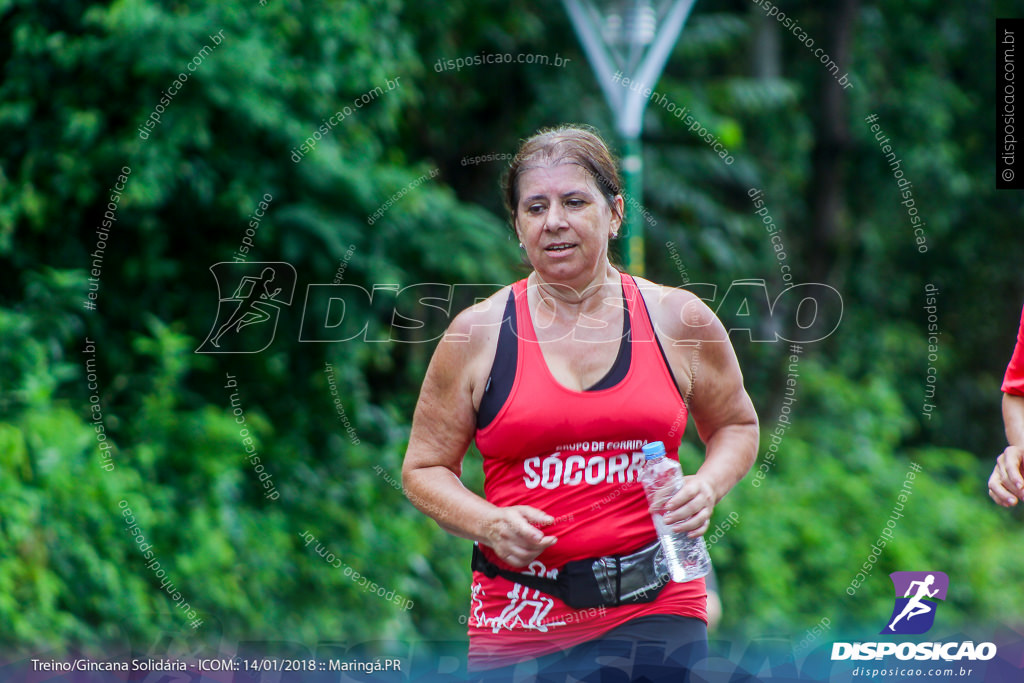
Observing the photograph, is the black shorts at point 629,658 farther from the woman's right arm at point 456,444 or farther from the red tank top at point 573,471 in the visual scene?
the woman's right arm at point 456,444

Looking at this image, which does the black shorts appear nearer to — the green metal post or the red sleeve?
the red sleeve

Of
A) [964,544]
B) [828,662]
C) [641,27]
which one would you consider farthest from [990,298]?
[828,662]

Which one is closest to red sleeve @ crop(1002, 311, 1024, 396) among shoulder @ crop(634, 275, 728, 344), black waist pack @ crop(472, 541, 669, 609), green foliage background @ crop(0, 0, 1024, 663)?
shoulder @ crop(634, 275, 728, 344)

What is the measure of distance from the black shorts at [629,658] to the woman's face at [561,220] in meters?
0.90

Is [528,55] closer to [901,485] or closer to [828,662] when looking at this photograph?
[901,485]

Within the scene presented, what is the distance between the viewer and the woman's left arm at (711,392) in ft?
8.45

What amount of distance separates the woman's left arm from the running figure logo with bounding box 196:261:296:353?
3363 mm

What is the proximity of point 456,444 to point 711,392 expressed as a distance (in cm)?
69

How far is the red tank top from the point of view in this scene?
8.02 feet

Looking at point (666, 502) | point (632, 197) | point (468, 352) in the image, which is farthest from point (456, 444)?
point (632, 197)

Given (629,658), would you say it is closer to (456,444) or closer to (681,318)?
(456,444)

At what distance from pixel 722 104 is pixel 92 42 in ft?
19.1

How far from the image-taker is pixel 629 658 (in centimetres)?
245

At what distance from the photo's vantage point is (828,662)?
3.54 meters
